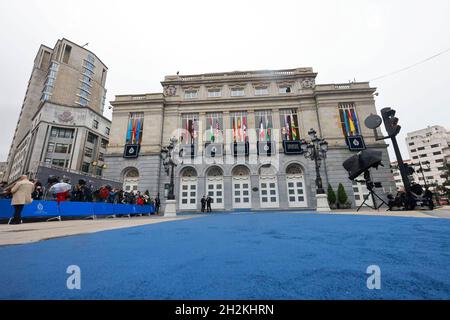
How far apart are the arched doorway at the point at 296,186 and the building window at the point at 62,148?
3847 cm

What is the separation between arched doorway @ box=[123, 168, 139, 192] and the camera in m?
19.0

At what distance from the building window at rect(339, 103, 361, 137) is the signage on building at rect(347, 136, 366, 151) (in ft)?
2.01

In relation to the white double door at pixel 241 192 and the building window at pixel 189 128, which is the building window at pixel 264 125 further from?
the building window at pixel 189 128

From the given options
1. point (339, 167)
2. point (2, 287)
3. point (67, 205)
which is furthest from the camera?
point (339, 167)

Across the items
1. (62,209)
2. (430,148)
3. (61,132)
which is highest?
(430,148)

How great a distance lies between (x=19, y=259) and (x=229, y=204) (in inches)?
656

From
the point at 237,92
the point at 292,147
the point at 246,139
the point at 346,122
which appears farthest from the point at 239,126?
the point at 346,122

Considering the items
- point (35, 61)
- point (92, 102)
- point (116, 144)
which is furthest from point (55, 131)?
point (35, 61)

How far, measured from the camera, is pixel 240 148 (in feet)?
62.0

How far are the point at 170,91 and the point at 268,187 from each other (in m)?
16.1

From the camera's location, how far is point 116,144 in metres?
19.6

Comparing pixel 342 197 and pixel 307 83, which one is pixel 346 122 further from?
pixel 342 197

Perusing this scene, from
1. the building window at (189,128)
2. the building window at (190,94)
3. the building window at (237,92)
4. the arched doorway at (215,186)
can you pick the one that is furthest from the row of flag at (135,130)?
the building window at (237,92)
